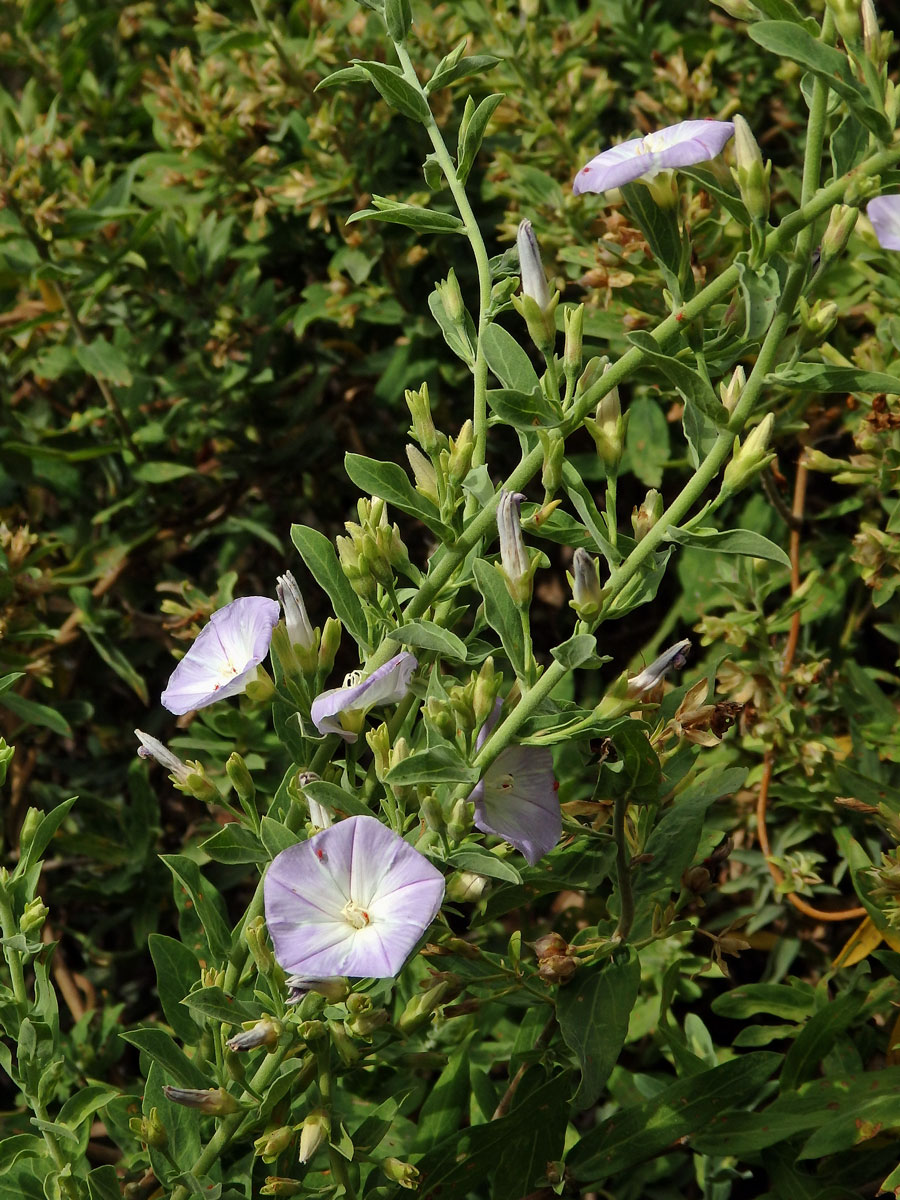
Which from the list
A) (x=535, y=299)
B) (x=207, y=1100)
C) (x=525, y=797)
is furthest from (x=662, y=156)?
(x=207, y=1100)

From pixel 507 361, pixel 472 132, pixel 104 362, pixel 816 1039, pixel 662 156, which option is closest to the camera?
pixel 662 156

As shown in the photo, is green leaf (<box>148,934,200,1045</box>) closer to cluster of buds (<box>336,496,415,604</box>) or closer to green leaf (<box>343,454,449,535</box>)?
cluster of buds (<box>336,496,415,604</box>)

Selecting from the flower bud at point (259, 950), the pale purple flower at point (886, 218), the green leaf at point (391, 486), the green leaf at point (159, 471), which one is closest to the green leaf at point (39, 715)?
the green leaf at point (159, 471)

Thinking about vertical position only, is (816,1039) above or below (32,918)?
below

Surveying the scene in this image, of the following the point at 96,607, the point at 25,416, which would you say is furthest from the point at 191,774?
the point at 25,416

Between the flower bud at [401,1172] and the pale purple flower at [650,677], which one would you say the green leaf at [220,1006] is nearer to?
the flower bud at [401,1172]

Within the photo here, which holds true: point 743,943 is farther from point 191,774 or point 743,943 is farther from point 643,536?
point 191,774

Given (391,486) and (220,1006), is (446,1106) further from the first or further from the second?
(391,486)

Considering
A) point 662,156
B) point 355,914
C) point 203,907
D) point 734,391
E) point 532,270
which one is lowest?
point 203,907
